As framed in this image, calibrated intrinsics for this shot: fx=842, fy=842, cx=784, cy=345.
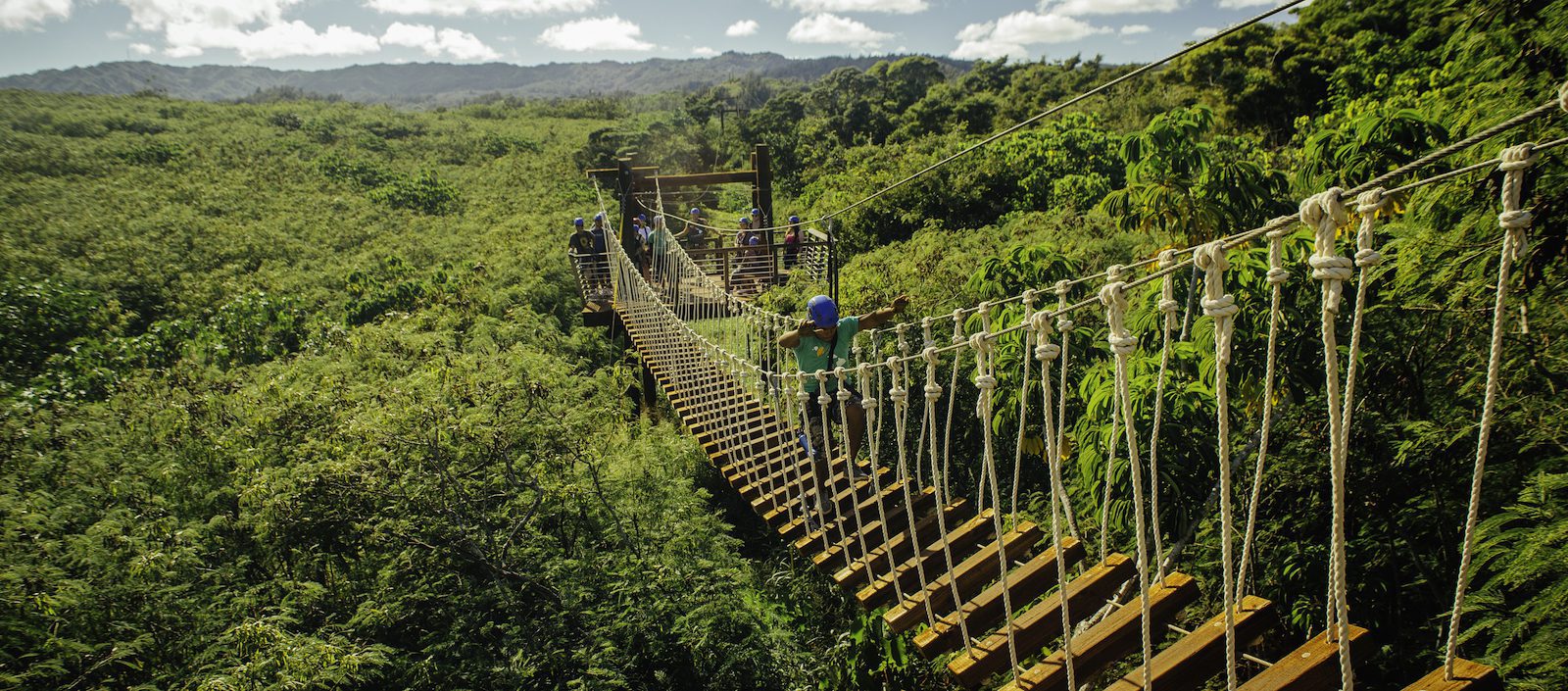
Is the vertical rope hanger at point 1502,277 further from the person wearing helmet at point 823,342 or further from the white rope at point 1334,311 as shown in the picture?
the person wearing helmet at point 823,342

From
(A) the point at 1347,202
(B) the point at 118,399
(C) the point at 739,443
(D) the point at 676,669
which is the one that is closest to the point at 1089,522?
(C) the point at 739,443

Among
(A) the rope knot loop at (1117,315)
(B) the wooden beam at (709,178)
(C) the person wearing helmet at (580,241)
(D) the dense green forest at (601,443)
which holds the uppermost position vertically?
(B) the wooden beam at (709,178)

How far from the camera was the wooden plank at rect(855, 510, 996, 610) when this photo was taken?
8.50ft

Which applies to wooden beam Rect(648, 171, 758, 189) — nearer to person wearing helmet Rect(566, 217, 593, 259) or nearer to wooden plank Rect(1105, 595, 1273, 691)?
person wearing helmet Rect(566, 217, 593, 259)

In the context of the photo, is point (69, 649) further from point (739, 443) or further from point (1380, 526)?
point (1380, 526)

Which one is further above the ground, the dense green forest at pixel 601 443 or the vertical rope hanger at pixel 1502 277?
the vertical rope hanger at pixel 1502 277

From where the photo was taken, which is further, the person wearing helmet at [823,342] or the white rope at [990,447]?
the person wearing helmet at [823,342]

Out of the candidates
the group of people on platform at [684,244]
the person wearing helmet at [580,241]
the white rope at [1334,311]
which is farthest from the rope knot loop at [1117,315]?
the person wearing helmet at [580,241]

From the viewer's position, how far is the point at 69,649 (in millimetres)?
3781

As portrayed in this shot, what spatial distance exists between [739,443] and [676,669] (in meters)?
1.76

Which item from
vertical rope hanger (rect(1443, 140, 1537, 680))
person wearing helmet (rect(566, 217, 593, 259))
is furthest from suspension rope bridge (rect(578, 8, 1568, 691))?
person wearing helmet (rect(566, 217, 593, 259))

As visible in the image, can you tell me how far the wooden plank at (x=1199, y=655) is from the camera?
161cm

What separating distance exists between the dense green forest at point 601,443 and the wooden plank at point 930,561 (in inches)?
30.6

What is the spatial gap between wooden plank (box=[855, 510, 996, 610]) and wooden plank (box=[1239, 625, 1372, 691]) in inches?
44.4
